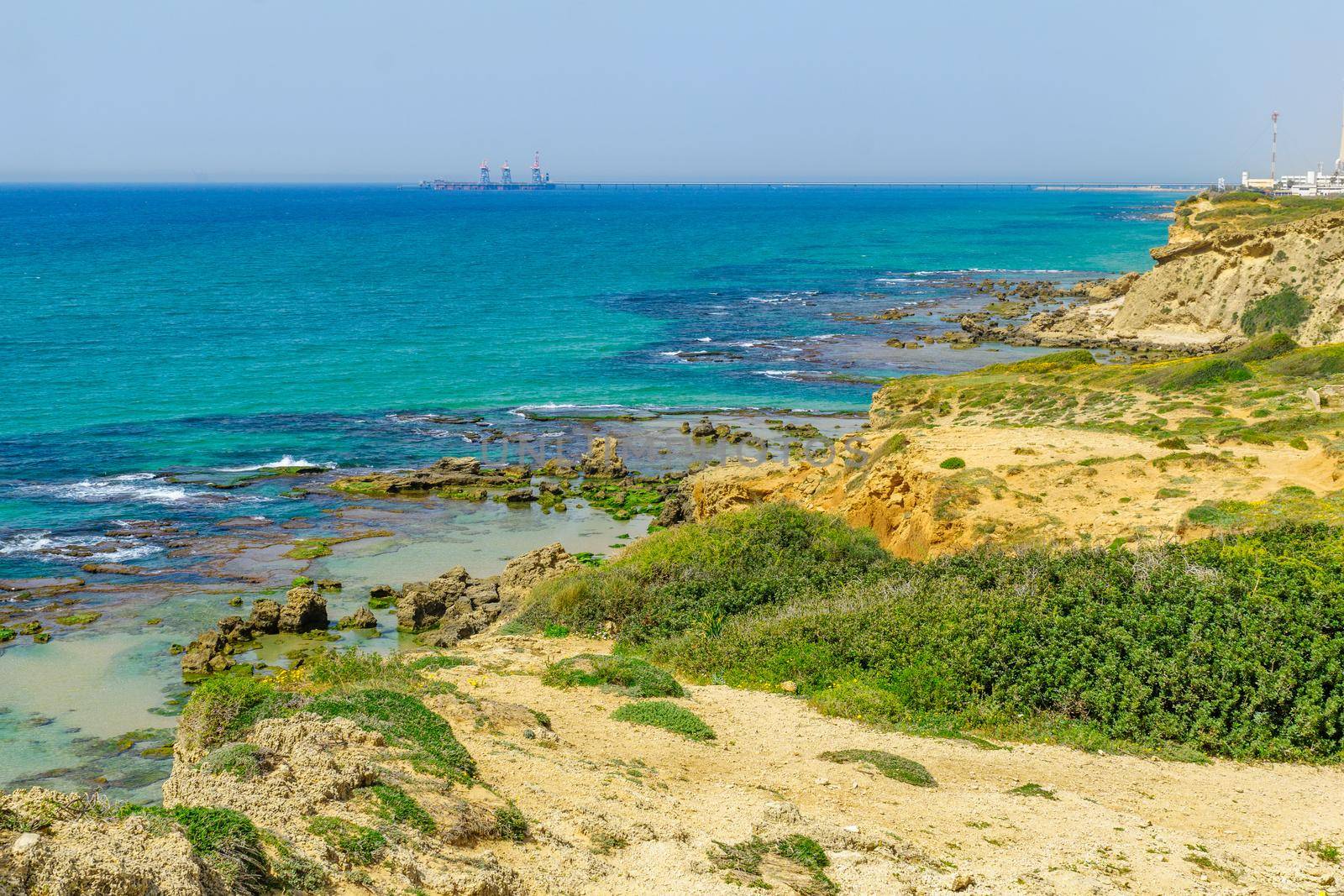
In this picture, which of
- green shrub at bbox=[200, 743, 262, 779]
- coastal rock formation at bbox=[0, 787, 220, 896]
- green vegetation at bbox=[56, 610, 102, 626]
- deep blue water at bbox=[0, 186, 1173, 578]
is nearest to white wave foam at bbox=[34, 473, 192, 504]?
deep blue water at bbox=[0, 186, 1173, 578]

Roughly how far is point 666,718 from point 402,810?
5.87m

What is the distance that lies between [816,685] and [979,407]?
21220mm

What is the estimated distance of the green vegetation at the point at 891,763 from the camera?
1348cm

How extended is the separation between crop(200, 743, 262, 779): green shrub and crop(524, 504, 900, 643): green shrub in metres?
11.0

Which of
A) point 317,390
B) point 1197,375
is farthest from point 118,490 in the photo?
point 1197,375

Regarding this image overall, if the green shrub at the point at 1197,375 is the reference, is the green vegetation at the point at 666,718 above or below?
below

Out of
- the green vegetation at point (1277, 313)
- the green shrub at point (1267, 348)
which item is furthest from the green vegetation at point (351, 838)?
the green vegetation at point (1277, 313)

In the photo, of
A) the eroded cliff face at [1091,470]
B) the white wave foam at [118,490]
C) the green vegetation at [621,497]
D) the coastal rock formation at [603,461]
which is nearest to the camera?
the eroded cliff face at [1091,470]

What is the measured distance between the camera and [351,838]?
9516 millimetres

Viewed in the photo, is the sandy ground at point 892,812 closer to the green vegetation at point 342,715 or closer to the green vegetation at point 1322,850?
the green vegetation at point 1322,850

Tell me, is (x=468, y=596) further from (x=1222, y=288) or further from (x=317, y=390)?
(x=1222, y=288)

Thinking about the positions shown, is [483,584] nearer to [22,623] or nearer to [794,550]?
[794,550]

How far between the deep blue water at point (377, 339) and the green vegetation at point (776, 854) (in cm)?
2735

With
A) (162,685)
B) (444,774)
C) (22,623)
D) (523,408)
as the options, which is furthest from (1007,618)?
(523,408)
